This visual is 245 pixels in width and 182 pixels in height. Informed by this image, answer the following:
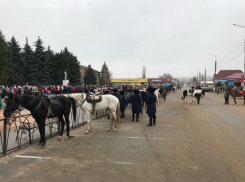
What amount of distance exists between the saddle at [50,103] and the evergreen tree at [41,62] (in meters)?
40.7

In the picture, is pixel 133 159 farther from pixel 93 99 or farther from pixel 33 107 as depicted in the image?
pixel 93 99

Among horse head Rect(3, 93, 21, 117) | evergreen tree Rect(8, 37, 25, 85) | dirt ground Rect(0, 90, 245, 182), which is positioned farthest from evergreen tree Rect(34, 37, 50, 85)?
horse head Rect(3, 93, 21, 117)

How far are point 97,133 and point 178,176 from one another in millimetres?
4356

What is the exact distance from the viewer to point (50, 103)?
6.15 m

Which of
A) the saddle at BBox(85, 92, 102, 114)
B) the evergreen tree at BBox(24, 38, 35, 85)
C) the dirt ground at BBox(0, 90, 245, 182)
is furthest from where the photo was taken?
the evergreen tree at BBox(24, 38, 35, 85)

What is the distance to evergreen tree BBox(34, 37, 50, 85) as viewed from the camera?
42781 millimetres

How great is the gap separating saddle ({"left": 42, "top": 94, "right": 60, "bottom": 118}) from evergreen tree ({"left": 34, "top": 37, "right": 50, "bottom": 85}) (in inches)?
1601

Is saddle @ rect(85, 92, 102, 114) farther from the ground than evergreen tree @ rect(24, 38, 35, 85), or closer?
closer

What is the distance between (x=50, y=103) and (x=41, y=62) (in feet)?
135

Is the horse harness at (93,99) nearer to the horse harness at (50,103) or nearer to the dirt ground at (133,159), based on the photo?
the dirt ground at (133,159)

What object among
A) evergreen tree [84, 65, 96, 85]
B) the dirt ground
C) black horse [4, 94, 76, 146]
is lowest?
the dirt ground

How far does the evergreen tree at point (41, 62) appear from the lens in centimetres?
4278

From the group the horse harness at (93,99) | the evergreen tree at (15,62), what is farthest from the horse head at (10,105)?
the evergreen tree at (15,62)

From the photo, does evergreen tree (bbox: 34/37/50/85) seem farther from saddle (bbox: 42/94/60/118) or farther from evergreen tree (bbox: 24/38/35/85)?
saddle (bbox: 42/94/60/118)
